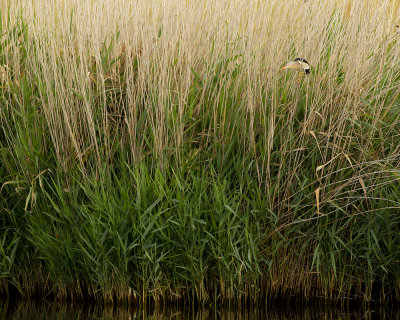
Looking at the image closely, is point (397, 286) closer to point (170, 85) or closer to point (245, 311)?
point (245, 311)

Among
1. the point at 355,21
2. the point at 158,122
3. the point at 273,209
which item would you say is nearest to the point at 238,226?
the point at 273,209

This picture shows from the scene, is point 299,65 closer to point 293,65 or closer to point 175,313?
point 293,65

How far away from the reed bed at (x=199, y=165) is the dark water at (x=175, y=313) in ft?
0.36

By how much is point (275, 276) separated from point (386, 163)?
101cm

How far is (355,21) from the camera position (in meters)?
4.21

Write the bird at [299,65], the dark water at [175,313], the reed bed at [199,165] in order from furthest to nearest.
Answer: the bird at [299,65] → the reed bed at [199,165] → the dark water at [175,313]

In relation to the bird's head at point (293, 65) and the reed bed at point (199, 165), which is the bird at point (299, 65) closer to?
the bird's head at point (293, 65)

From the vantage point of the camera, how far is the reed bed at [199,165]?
12.1 ft

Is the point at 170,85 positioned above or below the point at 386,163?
above

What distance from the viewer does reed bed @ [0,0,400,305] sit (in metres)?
3.70

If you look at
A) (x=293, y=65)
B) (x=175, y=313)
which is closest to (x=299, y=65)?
(x=293, y=65)

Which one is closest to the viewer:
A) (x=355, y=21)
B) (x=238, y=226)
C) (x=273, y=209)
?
(x=238, y=226)

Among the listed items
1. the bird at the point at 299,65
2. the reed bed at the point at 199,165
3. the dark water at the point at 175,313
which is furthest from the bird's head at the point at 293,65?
the dark water at the point at 175,313

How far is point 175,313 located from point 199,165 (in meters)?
0.97
